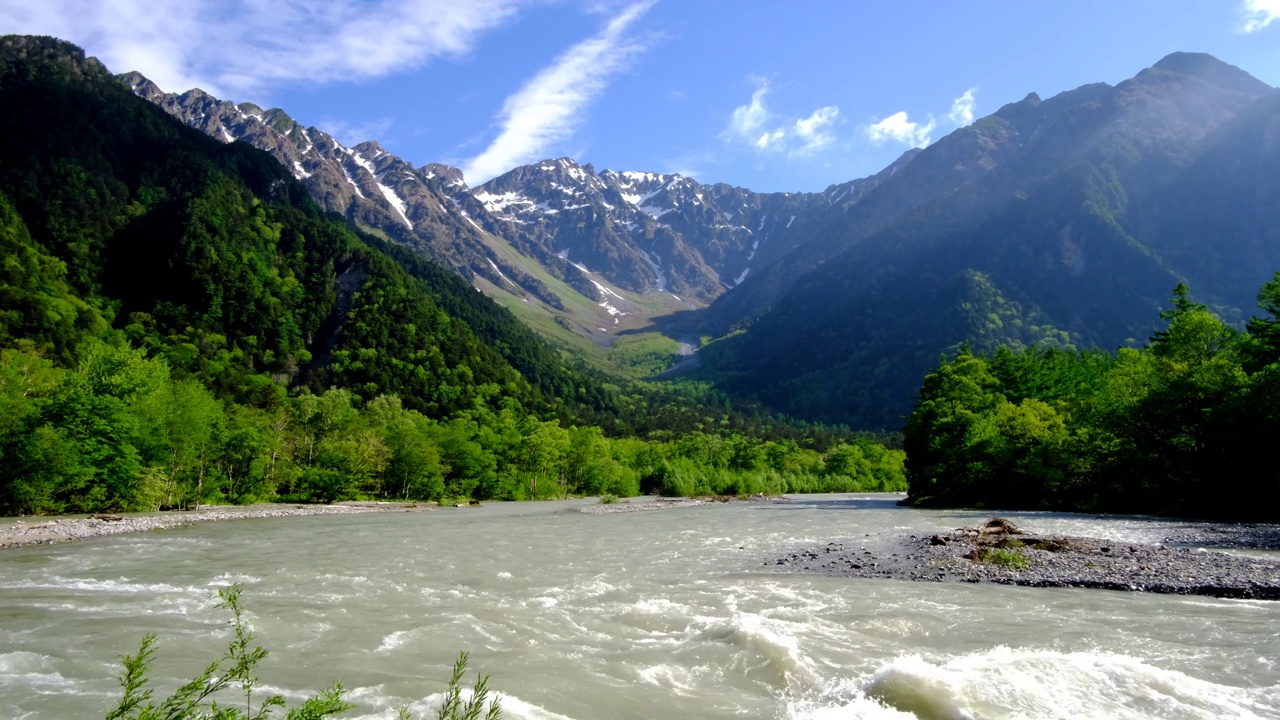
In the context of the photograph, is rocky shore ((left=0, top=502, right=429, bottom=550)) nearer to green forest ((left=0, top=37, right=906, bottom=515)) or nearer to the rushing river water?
green forest ((left=0, top=37, right=906, bottom=515))

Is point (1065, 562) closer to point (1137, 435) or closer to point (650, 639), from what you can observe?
point (650, 639)

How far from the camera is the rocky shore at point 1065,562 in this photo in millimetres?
18922

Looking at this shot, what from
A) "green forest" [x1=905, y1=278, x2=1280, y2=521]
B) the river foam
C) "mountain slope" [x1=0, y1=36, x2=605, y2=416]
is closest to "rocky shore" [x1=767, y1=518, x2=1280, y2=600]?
the river foam

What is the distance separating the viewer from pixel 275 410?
90812mm

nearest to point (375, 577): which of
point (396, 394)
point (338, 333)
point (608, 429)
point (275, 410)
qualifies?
point (275, 410)

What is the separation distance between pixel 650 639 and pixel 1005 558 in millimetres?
15817

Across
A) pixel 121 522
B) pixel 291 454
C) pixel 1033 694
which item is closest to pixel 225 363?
pixel 291 454

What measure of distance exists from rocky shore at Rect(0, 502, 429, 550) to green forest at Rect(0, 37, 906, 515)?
14.1ft

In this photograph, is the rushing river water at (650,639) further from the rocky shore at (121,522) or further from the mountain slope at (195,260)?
the mountain slope at (195,260)

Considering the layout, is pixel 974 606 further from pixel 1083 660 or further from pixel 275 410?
pixel 275 410

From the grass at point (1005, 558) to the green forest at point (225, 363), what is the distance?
51.2 meters

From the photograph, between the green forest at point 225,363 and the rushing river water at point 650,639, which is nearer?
the rushing river water at point 650,639

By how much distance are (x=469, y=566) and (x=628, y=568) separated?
6161 mm

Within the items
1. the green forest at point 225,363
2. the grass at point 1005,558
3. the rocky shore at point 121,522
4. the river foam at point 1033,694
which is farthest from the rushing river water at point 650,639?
the green forest at point 225,363
